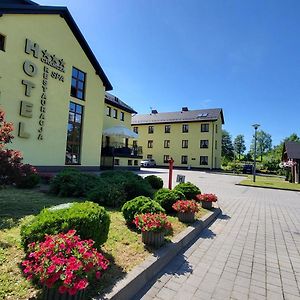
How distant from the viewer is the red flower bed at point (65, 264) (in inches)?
98.9

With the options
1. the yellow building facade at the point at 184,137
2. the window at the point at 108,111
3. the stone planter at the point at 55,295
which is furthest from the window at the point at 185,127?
the stone planter at the point at 55,295

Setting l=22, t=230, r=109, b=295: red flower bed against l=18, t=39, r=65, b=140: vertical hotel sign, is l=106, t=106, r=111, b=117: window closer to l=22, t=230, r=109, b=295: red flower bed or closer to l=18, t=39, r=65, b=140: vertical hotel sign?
l=18, t=39, r=65, b=140: vertical hotel sign

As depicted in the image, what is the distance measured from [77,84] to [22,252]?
1771 cm

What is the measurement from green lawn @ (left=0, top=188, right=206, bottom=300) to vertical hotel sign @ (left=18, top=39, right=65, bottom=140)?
887cm

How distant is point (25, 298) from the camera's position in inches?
109

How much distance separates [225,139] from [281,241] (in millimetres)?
78393

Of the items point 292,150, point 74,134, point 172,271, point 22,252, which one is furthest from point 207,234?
point 292,150

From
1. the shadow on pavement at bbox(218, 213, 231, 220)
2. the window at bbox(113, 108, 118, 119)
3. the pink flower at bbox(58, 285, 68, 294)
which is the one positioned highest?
the window at bbox(113, 108, 118, 119)

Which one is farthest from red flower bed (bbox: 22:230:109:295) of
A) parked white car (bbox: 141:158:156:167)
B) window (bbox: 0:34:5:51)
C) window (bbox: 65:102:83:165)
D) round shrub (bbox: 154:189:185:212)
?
parked white car (bbox: 141:158:156:167)

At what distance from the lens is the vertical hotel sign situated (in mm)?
15094

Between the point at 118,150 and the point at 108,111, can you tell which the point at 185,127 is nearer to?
the point at 108,111

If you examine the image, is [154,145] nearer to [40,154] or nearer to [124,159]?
[124,159]

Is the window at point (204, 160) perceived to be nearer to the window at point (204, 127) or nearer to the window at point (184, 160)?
the window at point (184, 160)

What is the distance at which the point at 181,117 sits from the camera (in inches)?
1923
